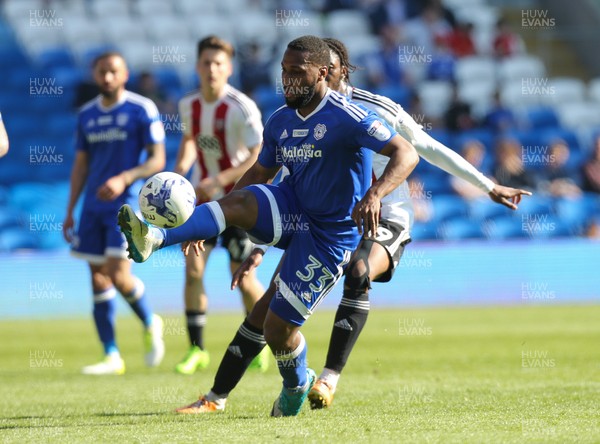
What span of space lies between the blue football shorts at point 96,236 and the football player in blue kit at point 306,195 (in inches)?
151

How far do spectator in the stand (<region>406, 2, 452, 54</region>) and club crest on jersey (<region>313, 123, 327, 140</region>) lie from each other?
1595cm

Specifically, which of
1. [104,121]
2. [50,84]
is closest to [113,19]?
[50,84]

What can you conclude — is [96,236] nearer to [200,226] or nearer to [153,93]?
[200,226]

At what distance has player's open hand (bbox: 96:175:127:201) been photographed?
29.7ft

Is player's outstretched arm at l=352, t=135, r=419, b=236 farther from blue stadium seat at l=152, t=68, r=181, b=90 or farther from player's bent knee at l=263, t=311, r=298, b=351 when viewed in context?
blue stadium seat at l=152, t=68, r=181, b=90

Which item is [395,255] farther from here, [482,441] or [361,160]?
[482,441]

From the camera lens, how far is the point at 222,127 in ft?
31.0

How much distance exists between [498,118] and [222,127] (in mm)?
11698

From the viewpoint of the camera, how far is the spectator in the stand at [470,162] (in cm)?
1825

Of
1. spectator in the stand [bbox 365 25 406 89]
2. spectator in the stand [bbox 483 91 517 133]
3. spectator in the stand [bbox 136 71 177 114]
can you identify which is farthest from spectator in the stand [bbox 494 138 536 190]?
spectator in the stand [bbox 136 71 177 114]

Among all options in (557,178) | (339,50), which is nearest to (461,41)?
(557,178)

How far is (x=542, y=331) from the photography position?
12414 millimetres

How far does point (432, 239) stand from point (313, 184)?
12.6m

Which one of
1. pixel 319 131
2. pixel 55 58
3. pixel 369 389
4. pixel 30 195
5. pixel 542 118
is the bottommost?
pixel 30 195
